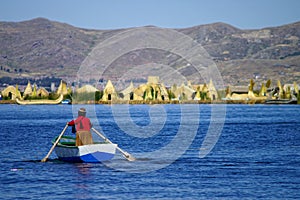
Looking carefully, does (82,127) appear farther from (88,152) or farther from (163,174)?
(163,174)

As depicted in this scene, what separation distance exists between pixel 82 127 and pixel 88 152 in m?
1.25

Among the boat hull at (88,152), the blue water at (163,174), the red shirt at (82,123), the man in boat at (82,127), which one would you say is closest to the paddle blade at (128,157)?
the blue water at (163,174)

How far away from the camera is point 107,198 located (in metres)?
27.4

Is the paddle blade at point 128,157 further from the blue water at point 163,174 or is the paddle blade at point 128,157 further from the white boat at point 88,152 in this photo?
the white boat at point 88,152

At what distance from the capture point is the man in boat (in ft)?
118

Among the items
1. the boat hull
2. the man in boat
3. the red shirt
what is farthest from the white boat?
the red shirt

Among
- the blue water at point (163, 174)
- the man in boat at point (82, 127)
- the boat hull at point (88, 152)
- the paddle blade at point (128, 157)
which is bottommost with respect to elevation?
the blue water at point (163, 174)

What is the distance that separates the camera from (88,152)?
36.5 meters

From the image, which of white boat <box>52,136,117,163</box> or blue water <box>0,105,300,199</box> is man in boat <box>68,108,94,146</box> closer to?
white boat <box>52,136,117,163</box>

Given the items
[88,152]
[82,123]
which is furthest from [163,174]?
[82,123]

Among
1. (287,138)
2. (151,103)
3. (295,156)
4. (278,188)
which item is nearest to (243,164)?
(295,156)

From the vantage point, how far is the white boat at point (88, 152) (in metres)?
36.4

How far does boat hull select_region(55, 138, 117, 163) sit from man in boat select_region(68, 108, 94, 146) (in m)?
0.39

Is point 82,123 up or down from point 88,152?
up
